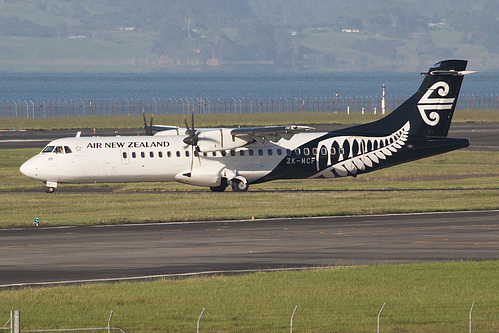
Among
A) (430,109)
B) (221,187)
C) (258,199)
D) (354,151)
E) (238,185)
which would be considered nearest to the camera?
(258,199)

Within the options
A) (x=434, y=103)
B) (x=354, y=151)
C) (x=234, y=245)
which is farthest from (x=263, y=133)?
(x=234, y=245)

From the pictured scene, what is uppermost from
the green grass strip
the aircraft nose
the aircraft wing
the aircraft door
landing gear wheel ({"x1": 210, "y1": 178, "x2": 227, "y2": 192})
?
the aircraft wing

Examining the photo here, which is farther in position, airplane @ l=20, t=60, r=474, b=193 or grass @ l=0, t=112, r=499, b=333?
airplane @ l=20, t=60, r=474, b=193

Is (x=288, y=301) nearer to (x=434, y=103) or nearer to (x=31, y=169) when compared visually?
(x=31, y=169)

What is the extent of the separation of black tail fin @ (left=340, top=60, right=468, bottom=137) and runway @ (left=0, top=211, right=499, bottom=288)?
427 inches

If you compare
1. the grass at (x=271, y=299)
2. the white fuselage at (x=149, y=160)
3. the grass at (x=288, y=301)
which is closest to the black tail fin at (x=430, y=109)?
the white fuselage at (x=149, y=160)

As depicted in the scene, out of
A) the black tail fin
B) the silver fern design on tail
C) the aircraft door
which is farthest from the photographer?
the black tail fin

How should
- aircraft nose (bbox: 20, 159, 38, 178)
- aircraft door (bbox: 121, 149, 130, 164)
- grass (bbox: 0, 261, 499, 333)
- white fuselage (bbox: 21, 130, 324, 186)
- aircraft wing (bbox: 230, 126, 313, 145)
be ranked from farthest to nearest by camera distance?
aircraft door (bbox: 121, 149, 130, 164) → white fuselage (bbox: 21, 130, 324, 186) → aircraft nose (bbox: 20, 159, 38, 178) → aircraft wing (bbox: 230, 126, 313, 145) → grass (bbox: 0, 261, 499, 333)

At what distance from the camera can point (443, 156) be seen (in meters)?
71.0

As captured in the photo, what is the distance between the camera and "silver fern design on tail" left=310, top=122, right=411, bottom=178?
47281 millimetres

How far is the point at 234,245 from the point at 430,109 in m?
22.1

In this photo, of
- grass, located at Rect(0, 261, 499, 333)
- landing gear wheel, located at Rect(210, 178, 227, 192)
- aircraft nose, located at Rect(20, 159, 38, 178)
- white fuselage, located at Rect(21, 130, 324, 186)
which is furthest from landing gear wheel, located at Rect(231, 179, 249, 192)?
grass, located at Rect(0, 261, 499, 333)

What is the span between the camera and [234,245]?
30.4 metres

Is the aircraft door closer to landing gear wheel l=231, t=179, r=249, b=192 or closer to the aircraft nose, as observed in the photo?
the aircraft nose
